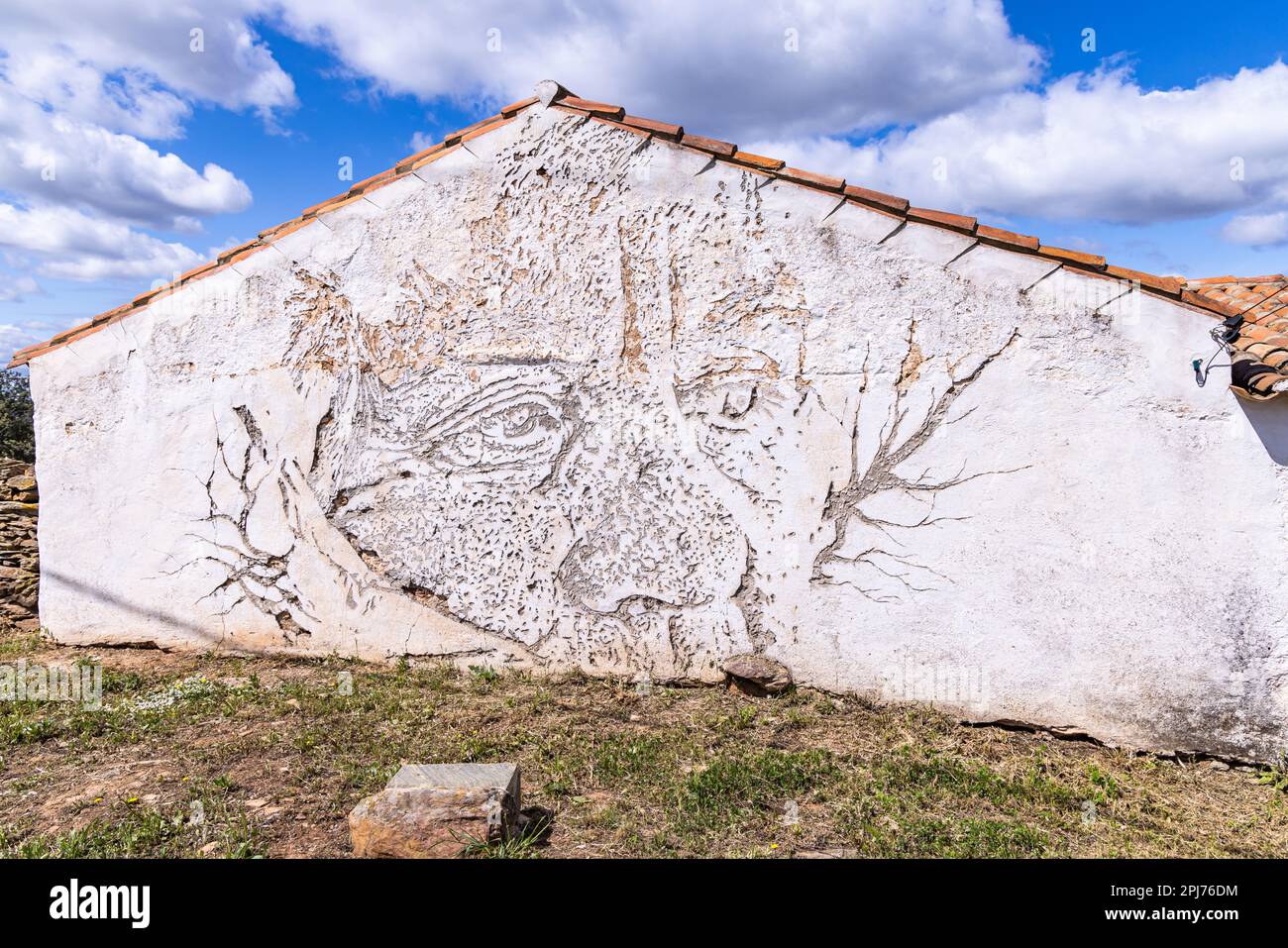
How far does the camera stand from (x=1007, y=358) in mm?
4836

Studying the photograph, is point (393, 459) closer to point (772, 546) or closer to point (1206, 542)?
point (772, 546)

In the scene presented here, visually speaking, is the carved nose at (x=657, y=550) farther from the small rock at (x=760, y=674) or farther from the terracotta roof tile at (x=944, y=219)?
the terracotta roof tile at (x=944, y=219)

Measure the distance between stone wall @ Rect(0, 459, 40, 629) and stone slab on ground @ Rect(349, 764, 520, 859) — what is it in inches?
244

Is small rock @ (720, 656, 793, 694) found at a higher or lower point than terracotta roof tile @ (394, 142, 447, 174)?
lower

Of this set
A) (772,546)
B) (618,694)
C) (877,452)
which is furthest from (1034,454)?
(618,694)

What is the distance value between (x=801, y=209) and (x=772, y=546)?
224 centimetres

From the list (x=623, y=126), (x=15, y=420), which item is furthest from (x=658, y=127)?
(x=15, y=420)

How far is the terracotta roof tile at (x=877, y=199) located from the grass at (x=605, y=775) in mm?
3190

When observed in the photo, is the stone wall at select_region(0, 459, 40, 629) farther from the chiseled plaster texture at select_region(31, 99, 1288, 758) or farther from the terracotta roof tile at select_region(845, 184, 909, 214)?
the terracotta roof tile at select_region(845, 184, 909, 214)

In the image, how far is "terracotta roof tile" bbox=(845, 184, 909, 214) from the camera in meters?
4.99

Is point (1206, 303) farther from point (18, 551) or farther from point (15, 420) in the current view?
point (15, 420)

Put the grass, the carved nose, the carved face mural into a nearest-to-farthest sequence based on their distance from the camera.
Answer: the grass < the carved face mural < the carved nose

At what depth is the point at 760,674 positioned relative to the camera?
17.2 ft

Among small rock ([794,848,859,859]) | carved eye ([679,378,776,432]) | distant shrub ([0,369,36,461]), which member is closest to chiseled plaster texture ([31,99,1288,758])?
carved eye ([679,378,776,432])
